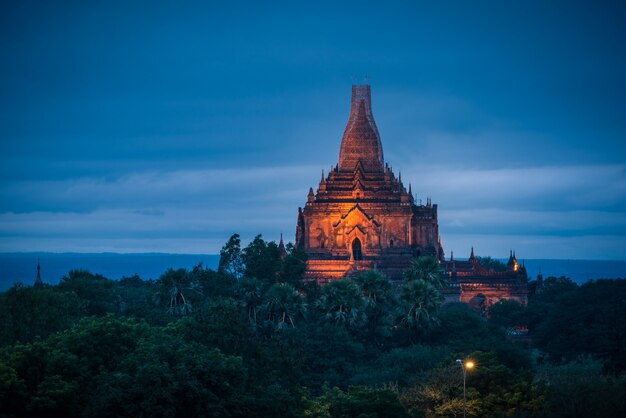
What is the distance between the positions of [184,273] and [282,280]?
11604 mm

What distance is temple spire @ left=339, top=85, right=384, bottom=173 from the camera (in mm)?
111688

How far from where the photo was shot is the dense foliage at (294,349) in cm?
5350

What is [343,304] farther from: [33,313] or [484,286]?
[484,286]

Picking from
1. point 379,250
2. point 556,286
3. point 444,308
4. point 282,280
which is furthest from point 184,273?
point 556,286

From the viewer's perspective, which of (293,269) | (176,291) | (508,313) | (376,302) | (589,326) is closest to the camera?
(376,302)

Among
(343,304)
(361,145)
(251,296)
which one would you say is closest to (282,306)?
(251,296)

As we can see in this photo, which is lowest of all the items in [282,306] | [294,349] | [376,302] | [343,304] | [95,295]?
[294,349]

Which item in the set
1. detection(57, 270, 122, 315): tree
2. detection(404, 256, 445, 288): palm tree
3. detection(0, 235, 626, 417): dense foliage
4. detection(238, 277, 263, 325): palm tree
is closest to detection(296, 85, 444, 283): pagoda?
detection(0, 235, 626, 417): dense foliage

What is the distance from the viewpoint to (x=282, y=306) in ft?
257

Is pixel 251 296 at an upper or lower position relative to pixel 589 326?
upper

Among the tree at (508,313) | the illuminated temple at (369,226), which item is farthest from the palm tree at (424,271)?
the illuminated temple at (369,226)

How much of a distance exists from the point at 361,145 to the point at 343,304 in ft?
110

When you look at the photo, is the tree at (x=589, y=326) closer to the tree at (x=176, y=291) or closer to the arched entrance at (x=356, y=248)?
the arched entrance at (x=356, y=248)

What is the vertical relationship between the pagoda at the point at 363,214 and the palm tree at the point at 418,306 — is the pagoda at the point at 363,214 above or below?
above
